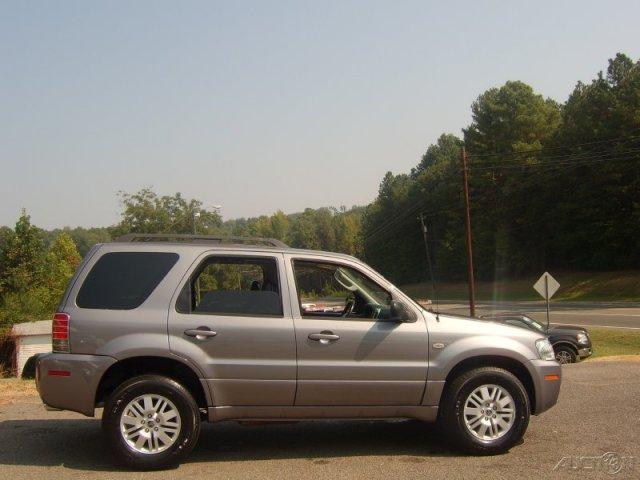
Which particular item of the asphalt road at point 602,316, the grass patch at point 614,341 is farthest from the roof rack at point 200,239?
the asphalt road at point 602,316

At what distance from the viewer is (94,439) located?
6.70 meters

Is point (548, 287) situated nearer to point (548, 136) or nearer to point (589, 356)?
point (589, 356)

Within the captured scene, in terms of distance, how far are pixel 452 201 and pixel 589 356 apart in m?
62.4

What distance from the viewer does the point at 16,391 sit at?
371 inches

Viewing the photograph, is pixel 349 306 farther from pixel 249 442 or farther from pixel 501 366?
pixel 249 442

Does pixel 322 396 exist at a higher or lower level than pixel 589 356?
higher

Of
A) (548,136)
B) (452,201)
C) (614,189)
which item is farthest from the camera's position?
(452,201)

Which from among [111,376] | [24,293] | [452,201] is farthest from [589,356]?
[452,201]

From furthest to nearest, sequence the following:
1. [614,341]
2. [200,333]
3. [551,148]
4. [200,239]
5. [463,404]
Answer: [551,148] → [614,341] → [200,239] → [463,404] → [200,333]

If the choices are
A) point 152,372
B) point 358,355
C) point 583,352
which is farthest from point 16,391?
point 583,352

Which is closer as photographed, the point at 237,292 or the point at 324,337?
the point at 324,337

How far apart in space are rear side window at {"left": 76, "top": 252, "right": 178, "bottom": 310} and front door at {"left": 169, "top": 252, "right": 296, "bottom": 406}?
0.27 metres

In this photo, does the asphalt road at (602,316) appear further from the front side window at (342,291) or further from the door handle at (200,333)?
the door handle at (200,333)

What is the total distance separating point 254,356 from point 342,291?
4.52ft
